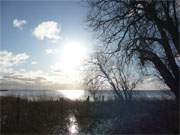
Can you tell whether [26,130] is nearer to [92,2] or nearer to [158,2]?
[92,2]

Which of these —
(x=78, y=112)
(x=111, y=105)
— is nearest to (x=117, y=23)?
(x=78, y=112)

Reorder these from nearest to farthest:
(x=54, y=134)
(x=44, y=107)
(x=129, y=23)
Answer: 1. (x=54, y=134)
2. (x=129, y=23)
3. (x=44, y=107)

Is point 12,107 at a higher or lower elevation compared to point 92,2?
lower

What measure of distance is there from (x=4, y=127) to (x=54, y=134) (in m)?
2.95

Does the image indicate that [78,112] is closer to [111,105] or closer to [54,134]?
[111,105]

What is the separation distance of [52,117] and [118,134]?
621cm

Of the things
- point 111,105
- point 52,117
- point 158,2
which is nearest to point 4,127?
point 52,117

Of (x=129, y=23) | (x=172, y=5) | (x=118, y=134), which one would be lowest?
(x=118, y=134)

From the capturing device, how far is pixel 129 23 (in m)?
14.4

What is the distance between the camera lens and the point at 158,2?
14.5 metres

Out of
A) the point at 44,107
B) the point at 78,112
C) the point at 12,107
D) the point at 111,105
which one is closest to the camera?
the point at 12,107

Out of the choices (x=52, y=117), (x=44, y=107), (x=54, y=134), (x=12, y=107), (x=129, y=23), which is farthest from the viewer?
(x=44, y=107)

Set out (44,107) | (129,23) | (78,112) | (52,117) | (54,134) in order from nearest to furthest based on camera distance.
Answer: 1. (54,134)
2. (129,23)
3. (52,117)
4. (44,107)
5. (78,112)

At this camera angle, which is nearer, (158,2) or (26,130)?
(26,130)
